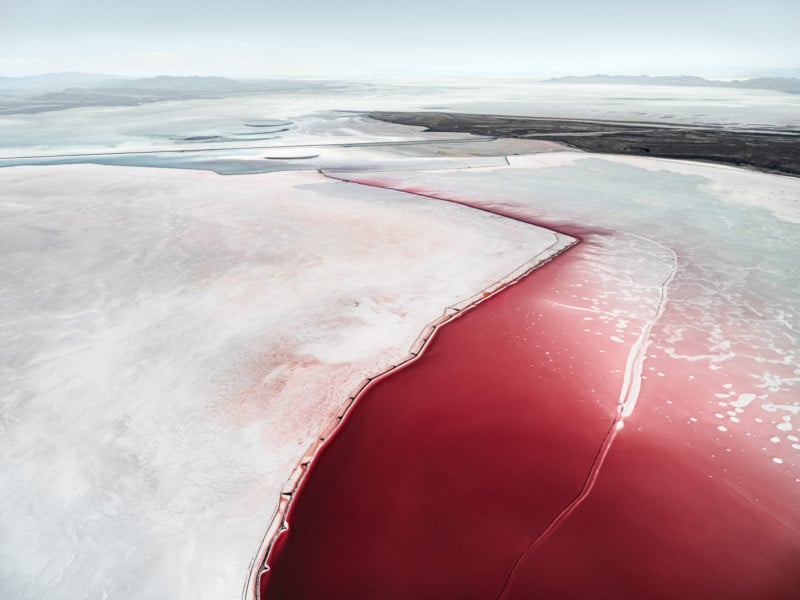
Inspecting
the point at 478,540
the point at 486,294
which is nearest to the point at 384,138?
the point at 486,294

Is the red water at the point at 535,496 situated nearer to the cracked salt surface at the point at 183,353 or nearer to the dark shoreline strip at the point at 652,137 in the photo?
the cracked salt surface at the point at 183,353

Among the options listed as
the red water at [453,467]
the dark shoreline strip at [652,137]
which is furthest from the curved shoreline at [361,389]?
the dark shoreline strip at [652,137]

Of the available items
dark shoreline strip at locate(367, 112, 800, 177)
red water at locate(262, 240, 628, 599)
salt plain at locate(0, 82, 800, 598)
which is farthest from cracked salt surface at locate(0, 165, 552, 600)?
dark shoreline strip at locate(367, 112, 800, 177)

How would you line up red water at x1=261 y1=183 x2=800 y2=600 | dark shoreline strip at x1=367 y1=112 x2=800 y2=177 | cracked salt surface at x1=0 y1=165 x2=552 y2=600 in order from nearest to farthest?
red water at x1=261 y1=183 x2=800 y2=600 < cracked salt surface at x1=0 y1=165 x2=552 y2=600 < dark shoreline strip at x1=367 y1=112 x2=800 y2=177

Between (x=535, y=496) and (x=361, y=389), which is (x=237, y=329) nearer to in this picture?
(x=361, y=389)

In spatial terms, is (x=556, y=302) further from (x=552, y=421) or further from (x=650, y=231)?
(x=650, y=231)

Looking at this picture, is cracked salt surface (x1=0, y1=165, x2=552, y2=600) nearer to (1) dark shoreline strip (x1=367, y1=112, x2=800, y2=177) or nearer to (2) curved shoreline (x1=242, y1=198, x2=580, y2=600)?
(2) curved shoreline (x1=242, y1=198, x2=580, y2=600)

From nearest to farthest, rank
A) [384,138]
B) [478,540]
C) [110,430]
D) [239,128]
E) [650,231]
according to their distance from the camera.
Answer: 1. [478,540]
2. [110,430]
3. [650,231]
4. [384,138]
5. [239,128]

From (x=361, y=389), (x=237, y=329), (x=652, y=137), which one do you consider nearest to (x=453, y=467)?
(x=361, y=389)
